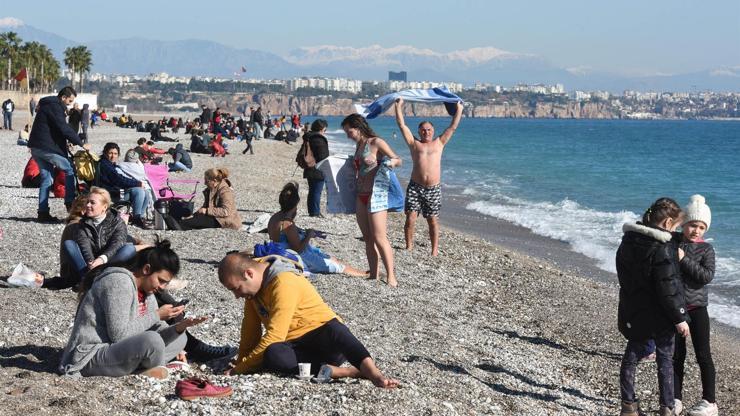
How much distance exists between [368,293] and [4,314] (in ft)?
11.4

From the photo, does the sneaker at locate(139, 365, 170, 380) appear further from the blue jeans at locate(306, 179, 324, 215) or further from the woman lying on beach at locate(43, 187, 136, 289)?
the blue jeans at locate(306, 179, 324, 215)

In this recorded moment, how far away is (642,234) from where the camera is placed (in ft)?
19.2

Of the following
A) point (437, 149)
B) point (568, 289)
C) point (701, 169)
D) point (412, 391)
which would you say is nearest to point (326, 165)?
point (437, 149)

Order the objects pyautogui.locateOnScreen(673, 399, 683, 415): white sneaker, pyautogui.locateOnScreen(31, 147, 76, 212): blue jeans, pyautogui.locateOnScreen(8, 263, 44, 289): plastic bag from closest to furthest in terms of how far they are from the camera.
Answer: pyautogui.locateOnScreen(673, 399, 683, 415): white sneaker → pyautogui.locateOnScreen(8, 263, 44, 289): plastic bag → pyautogui.locateOnScreen(31, 147, 76, 212): blue jeans

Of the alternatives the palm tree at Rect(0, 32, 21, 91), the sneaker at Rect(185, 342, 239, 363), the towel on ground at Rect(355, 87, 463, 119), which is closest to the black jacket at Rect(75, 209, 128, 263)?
the sneaker at Rect(185, 342, 239, 363)

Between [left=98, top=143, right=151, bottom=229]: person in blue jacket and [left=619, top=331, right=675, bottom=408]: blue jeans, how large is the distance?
25.2 ft

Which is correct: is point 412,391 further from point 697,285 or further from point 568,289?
point 568,289

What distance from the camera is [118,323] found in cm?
584

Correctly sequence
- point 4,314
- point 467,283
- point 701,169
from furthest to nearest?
point 701,169
point 467,283
point 4,314

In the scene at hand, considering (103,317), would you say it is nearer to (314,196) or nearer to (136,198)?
(136,198)

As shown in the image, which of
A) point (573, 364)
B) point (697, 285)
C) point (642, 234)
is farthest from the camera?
point (573, 364)

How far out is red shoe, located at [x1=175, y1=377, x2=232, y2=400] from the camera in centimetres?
556

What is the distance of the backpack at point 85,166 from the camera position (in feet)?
41.5

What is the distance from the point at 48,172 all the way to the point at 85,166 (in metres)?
0.50
